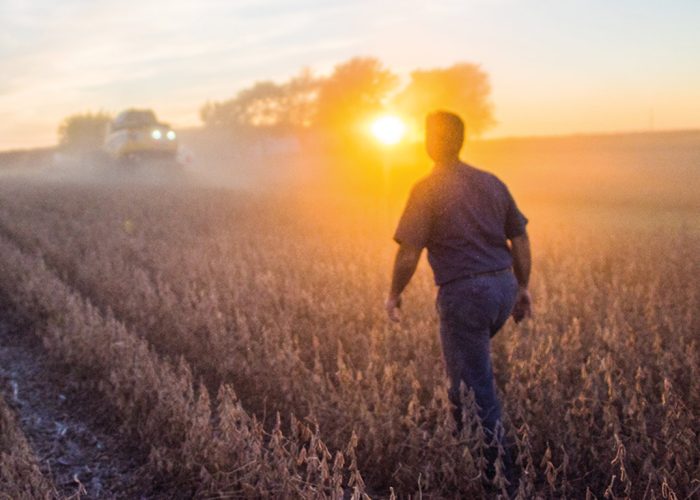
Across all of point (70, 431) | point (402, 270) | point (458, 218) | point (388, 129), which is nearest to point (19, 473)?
point (70, 431)

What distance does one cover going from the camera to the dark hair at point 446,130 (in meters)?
3.29

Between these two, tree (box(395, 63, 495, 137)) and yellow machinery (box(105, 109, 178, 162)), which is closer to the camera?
yellow machinery (box(105, 109, 178, 162))

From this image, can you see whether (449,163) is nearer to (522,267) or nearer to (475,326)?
(522,267)

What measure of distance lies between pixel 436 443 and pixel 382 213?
44.0 ft

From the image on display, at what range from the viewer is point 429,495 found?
11.3 ft

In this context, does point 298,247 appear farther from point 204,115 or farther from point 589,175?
point 204,115

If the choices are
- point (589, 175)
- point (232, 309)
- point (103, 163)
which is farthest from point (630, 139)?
point (232, 309)

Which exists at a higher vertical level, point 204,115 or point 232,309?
point 204,115

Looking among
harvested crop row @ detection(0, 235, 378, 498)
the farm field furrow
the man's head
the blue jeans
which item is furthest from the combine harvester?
the blue jeans

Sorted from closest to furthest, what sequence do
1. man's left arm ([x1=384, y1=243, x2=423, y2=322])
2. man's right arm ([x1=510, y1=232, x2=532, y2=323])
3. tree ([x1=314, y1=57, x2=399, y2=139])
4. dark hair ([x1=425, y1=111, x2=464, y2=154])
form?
dark hair ([x1=425, y1=111, x2=464, y2=154])
man's left arm ([x1=384, y1=243, x2=423, y2=322])
man's right arm ([x1=510, y1=232, x2=532, y2=323])
tree ([x1=314, y1=57, x2=399, y2=139])

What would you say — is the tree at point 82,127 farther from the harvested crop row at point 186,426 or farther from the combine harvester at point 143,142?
the harvested crop row at point 186,426

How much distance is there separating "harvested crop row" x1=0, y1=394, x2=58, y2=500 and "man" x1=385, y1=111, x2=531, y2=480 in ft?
7.25

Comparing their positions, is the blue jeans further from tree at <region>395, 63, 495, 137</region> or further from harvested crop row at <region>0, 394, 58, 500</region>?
tree at <region>395, 63, 495, 137</region>

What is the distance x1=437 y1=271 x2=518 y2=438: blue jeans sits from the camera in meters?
3.34
